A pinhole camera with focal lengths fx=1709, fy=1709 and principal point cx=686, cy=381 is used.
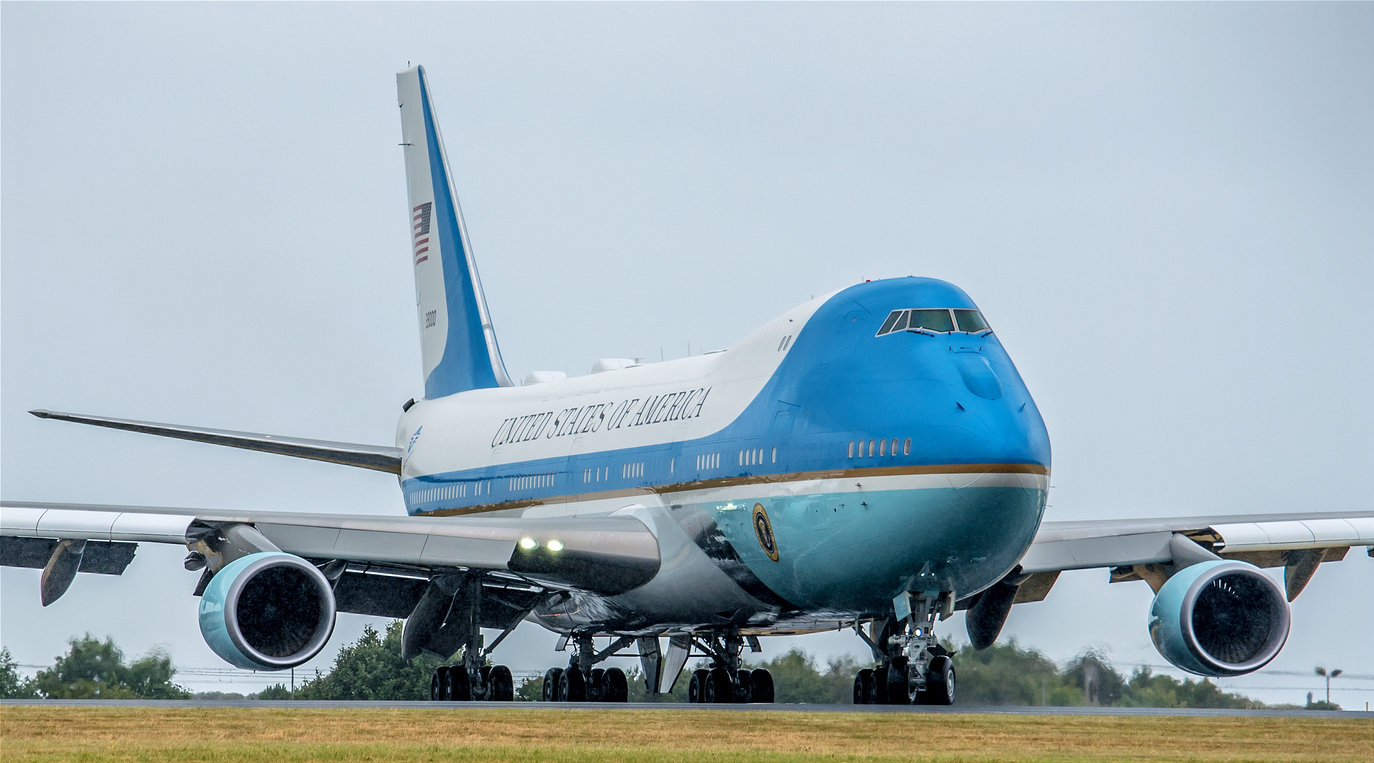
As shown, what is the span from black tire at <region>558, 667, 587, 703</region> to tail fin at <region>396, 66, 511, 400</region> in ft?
23.4

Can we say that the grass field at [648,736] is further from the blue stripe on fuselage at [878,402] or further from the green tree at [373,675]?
the green tree at [373,675]

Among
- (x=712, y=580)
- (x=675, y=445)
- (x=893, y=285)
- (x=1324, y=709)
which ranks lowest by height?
(x=1324, y=709)

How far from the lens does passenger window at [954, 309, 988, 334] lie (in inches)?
646

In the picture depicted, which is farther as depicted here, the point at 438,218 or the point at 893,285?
the point at 438,218

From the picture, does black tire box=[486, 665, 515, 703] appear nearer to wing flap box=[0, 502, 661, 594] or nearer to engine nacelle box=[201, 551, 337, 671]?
wing flap box=[0, 502, 661, 594]

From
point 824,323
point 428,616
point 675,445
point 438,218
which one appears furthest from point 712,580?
point 438,218

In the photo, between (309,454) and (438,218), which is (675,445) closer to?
(309,454)

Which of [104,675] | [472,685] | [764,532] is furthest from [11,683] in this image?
[764,532]

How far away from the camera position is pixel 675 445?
19.7 meters

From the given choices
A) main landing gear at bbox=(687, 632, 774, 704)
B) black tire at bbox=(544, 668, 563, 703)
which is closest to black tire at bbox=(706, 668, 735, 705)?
main landing gear at bbox=(687, 632, 774, 704)

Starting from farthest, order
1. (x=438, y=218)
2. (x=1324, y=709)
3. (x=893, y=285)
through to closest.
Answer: (x=438, y=218), (x=1324, y=709), (x=893, y=285)

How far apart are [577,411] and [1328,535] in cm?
969

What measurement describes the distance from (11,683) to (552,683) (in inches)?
334

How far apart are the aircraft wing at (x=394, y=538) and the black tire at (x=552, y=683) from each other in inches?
122
